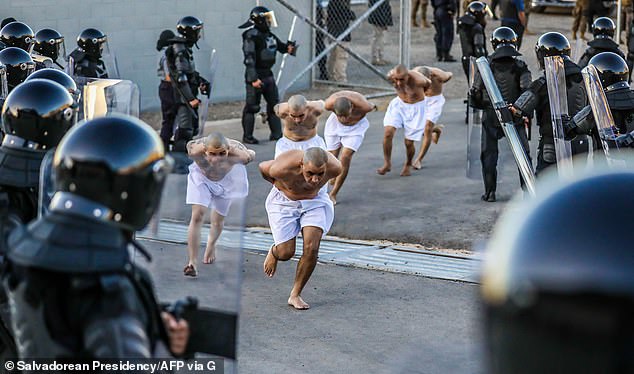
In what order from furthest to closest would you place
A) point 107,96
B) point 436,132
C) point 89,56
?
point 436,132 → point 89,56 → point 107,96

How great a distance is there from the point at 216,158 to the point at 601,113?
9.35 feet

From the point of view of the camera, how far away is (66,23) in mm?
14234

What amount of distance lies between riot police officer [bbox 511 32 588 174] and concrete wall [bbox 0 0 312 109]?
6.64 metres

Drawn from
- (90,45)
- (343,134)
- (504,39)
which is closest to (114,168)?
(504,39)

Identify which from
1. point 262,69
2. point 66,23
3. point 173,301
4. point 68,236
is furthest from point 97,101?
point 66,23

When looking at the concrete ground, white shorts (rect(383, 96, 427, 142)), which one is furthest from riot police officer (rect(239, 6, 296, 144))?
the concrete ground

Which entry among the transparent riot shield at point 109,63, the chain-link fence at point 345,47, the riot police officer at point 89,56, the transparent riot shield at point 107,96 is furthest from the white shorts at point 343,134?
the chain-link fence at point 345,47

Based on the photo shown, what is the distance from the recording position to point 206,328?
307 centimetres

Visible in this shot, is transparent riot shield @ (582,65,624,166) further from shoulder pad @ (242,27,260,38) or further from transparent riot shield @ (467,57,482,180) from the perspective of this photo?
shoulder pad @ (242,27,260,38)

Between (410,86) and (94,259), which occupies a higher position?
(94,259)

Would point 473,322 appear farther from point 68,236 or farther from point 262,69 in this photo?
point 262,69

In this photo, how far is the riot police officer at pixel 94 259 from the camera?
2.58 metres

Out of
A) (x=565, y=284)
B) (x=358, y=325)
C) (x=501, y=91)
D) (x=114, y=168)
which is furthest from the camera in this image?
(x=501, y=91)

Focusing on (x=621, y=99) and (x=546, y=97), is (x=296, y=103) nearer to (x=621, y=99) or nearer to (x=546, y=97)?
(x=546, y=97)
